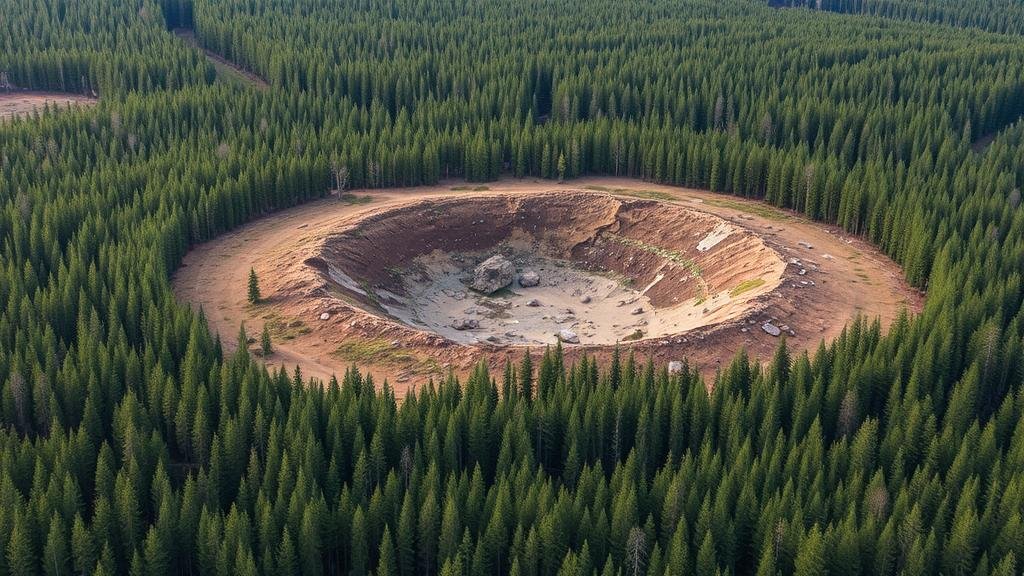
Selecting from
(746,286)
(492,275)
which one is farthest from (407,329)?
(746,286)

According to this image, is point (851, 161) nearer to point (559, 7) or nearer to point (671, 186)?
point (671, 186)

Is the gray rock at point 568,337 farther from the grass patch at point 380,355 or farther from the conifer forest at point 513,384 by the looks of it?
the grass patch at point 380,355

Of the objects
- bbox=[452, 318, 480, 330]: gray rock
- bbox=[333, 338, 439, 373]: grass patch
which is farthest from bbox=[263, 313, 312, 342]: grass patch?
bbox=[452, 318, 480, 330]: gray rock

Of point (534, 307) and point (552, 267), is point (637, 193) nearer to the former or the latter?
point (552, 267)

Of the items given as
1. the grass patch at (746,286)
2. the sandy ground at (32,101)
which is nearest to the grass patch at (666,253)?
the grass patch at (746,286)

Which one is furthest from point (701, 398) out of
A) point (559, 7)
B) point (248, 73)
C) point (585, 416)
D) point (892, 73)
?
point (559, 7)
